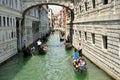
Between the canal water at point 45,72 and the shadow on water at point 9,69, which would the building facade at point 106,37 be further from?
the shadow on water at point 9,69

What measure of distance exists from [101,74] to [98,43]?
2571mm

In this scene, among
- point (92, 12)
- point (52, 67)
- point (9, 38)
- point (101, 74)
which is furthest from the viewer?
point (9, 38)

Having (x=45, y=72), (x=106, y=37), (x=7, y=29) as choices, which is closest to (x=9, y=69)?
(x=45, y=72)

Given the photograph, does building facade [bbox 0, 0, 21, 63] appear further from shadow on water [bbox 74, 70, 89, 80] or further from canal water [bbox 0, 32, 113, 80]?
shadow on water [bbox 74, 70, 89, 80]

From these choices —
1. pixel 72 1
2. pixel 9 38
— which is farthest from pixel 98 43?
pixel 72 1

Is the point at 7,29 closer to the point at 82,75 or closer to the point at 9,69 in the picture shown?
the point at 9,69

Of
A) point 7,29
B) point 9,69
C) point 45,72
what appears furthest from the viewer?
point 7,29

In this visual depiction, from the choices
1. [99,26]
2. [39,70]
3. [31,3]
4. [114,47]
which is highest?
[31,3]

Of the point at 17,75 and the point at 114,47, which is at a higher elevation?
the point at 114,47

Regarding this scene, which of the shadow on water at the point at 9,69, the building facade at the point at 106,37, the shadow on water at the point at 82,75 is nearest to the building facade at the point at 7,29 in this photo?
the shadow on water at the point at 9,69

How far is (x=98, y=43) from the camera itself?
14.4 metres

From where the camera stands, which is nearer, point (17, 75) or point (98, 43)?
point (17, 75)

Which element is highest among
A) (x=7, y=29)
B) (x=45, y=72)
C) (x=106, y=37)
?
(x=7, y=29)

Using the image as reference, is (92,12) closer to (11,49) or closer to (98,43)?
(98,43)
